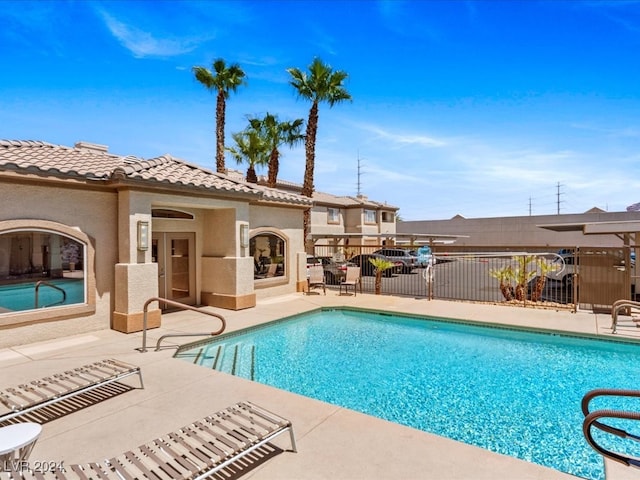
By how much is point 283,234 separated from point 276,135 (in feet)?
46.4

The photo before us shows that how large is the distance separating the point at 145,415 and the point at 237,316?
21.3ft

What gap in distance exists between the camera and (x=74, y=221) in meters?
9.38

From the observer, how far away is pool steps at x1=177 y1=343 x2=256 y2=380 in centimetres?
783

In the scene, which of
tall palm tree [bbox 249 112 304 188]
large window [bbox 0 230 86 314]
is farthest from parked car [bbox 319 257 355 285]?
large window [bbox 0 230 86 314]

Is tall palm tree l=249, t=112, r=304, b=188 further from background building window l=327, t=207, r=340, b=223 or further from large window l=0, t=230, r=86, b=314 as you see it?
large window l=0, t=230, r=86, b=314

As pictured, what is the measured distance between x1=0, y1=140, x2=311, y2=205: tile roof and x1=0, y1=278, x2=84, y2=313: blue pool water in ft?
8.53

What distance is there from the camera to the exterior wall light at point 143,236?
9961mm

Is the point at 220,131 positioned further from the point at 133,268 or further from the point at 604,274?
the point at 604,274

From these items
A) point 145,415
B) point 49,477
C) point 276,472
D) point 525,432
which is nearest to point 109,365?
point 145,415

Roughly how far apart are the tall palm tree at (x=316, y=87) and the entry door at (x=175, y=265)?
10907mm

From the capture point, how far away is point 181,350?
341 inches

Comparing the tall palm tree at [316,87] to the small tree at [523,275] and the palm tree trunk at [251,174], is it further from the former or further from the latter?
the small tree at [523,275]

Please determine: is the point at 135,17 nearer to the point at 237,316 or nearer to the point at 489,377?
the point at 237,316

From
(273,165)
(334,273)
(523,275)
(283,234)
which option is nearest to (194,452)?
(283,234)
